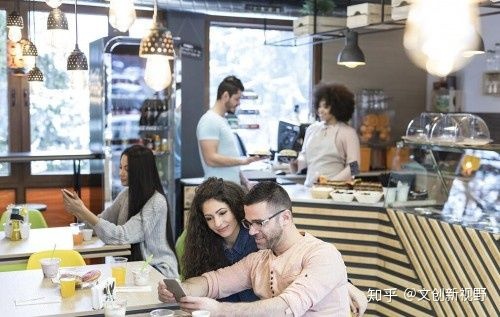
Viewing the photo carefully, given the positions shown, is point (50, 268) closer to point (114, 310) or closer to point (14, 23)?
point (114, 310)

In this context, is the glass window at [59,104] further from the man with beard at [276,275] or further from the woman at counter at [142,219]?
the man with beard at [276,275]

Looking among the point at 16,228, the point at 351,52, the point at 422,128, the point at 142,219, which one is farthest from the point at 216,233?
the point at 351,52

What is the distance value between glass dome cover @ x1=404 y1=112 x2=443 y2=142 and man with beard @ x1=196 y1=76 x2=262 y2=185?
4.75 feet

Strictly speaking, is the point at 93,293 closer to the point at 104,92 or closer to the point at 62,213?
the point at 104,92

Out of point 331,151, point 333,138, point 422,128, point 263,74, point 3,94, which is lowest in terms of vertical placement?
point 331,151

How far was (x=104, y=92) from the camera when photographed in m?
6.90

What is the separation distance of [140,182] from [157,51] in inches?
49.2

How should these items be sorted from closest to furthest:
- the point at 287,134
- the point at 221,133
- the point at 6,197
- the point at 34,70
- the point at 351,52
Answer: the point at 221,133 < the point at 34,70 < the point at 351,52 < the point at 6,197 < the point at 287,134

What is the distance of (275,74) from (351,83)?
1.07m

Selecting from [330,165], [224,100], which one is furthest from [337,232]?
[224,100]

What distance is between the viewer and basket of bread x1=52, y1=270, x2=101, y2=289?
3461mm

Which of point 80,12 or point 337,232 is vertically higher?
point 80,12

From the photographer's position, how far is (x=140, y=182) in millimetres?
4469

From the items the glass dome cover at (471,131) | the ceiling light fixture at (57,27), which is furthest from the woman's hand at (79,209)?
the glass dome cover at (471,131)
